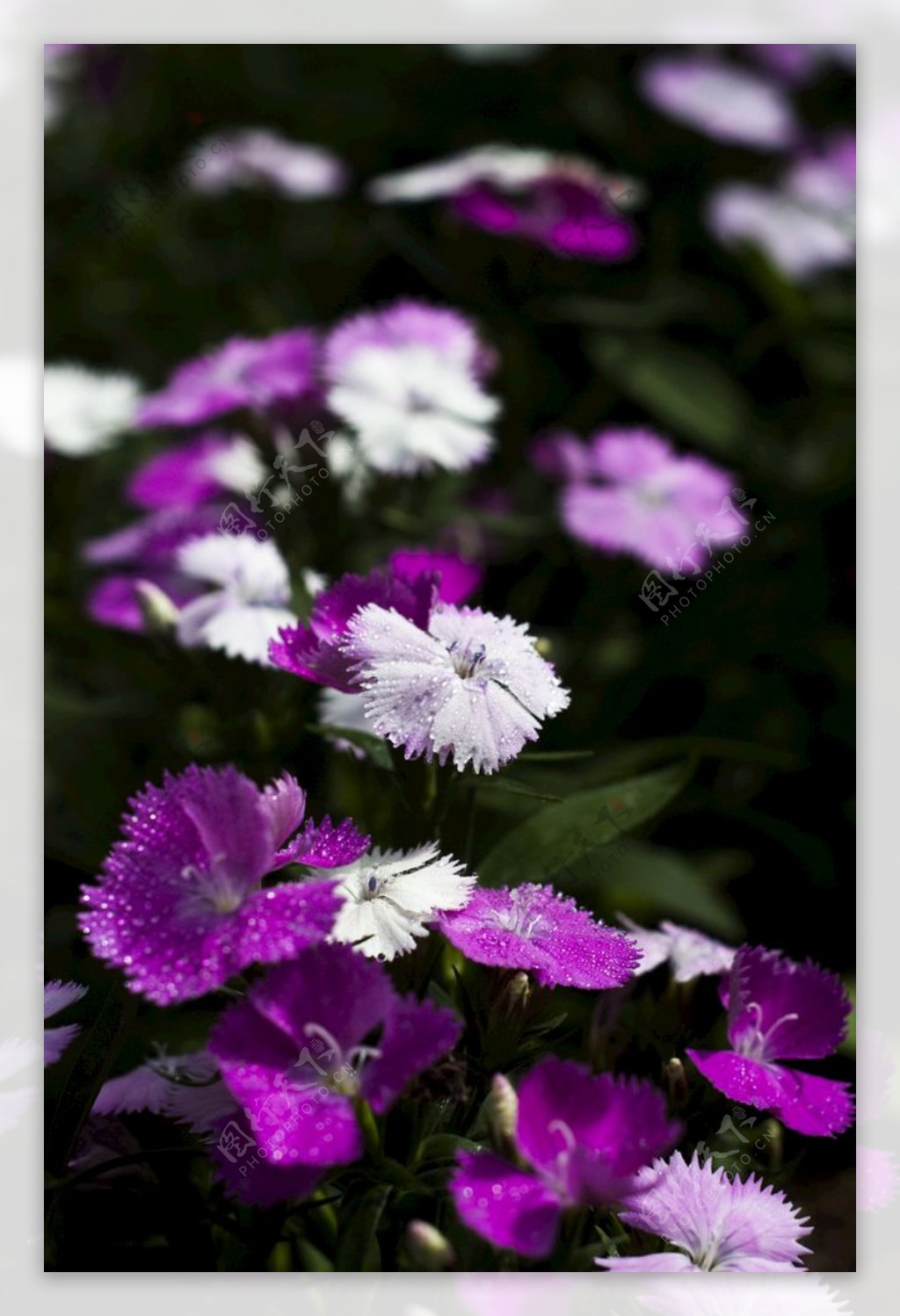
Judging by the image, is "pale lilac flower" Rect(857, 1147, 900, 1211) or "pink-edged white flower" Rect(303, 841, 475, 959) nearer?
"pink-edged white flower" Rect(303, 841, 475, 959)

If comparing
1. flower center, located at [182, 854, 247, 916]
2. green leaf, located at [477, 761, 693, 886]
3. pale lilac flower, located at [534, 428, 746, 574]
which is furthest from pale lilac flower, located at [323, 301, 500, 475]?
flower center, located at [182, 854, 247, 916]

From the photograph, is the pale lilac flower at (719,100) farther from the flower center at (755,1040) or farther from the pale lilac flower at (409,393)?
the flower center at (755,1040)

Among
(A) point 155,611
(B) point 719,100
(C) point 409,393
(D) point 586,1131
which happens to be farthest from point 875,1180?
(B) point 719,100

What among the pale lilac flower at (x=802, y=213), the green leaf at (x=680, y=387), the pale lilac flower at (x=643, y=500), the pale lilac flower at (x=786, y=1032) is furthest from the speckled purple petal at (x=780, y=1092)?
the pale lilac flower at (x=802, y=213)

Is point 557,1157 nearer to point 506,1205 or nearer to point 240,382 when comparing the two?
point 506,1205

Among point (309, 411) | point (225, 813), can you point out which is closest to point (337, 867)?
point (225, 813)

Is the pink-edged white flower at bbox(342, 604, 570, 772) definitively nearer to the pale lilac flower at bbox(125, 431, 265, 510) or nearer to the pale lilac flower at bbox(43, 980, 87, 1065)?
the pale lilac flower at bbox(43, 980, 87, 1065)

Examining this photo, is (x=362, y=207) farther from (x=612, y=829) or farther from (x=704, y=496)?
(x=612, y=829)

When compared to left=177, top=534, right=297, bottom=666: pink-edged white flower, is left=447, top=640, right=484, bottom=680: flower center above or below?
above
